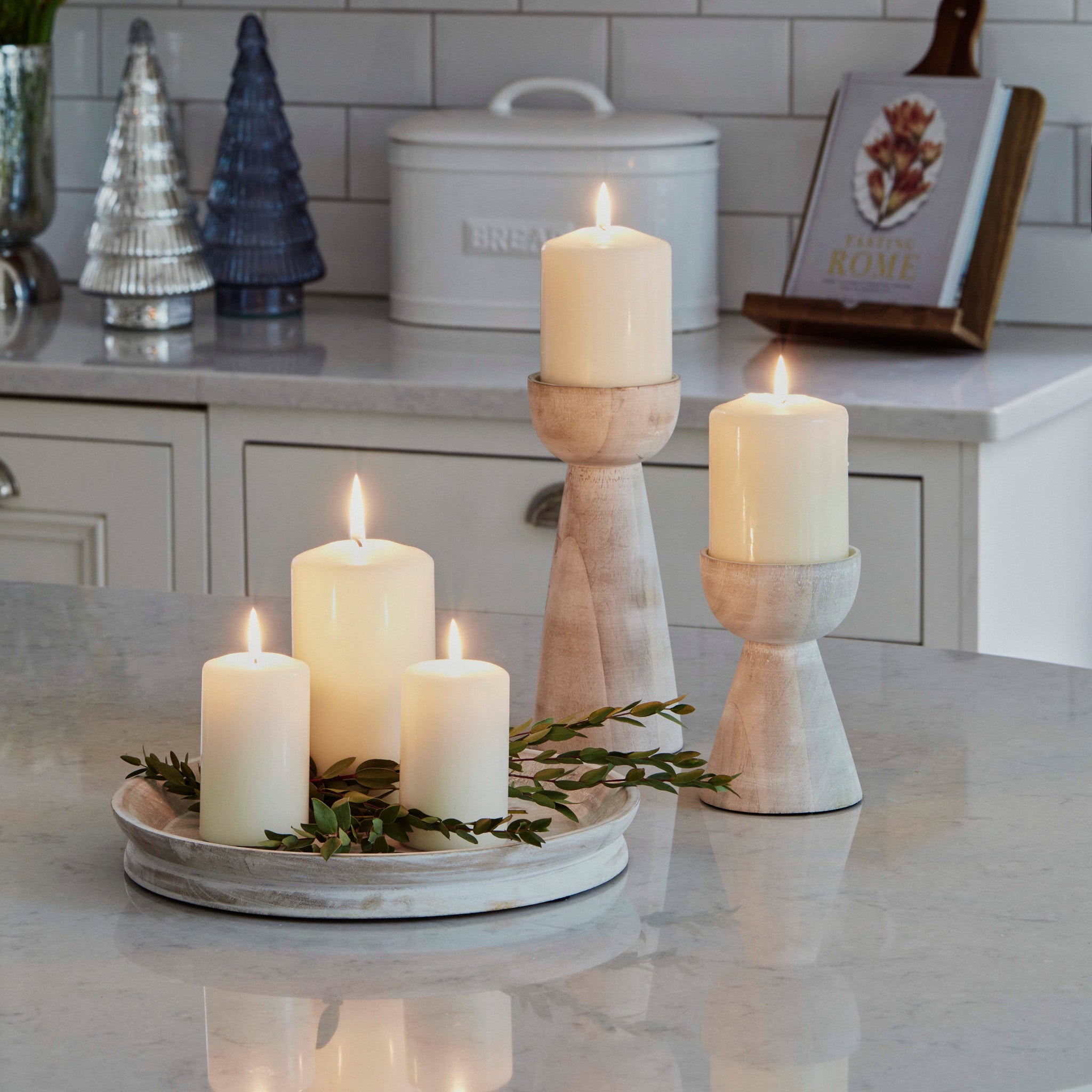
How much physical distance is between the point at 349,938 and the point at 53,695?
375 millimetres

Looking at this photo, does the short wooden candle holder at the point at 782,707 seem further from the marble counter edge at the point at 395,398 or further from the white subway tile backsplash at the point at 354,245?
the white subway tile backsplash at the point at 354,245

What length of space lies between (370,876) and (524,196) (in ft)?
4.98

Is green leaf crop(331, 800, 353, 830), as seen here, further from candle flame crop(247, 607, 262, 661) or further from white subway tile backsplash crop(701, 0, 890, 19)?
white subway tile backsplash crop(701, 0, 890, 19)

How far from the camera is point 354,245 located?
7.93 ft

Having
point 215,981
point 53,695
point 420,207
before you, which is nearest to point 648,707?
point 215,981

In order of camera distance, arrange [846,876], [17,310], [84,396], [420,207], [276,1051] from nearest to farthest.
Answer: [276,1051] < [846,876] < [84,396] < [420,207] < [17,310]

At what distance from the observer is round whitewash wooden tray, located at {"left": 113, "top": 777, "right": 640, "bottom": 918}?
0.64m

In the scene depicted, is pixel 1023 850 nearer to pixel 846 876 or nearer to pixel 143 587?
pixel 846 876

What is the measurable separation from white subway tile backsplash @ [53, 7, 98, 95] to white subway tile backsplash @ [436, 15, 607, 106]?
0.51m

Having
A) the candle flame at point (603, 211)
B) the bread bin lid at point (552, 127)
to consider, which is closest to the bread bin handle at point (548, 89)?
the bread bin lid at point (552, 127)

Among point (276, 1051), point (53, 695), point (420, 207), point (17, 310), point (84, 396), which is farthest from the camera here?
point (17, 310)

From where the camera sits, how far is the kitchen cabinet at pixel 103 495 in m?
1.88

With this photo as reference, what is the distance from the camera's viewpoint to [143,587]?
6.42 feet

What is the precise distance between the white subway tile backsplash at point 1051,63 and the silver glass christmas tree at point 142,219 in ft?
3.23
